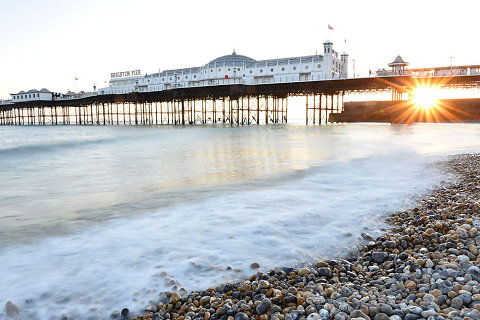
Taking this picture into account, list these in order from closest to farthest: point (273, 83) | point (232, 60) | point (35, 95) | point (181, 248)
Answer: point (181, 248) → point (273, 83) → point (232, 60) → point (35, 95)

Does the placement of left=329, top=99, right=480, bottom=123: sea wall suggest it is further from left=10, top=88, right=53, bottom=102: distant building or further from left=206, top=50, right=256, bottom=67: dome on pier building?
left=10, top=88, right=53, bottom=102: distant building

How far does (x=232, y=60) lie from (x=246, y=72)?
514 centimetres

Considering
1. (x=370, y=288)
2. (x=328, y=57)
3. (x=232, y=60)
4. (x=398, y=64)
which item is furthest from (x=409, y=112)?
(x=370, y=288)

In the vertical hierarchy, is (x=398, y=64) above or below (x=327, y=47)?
below

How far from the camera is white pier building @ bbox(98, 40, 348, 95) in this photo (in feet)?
162

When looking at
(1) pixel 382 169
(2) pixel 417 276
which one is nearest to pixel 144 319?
(2) pixel 417 276

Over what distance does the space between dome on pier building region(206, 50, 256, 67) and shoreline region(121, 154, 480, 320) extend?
5882cm

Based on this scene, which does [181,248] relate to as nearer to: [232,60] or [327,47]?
[327,47]

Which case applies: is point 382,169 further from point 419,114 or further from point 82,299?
point 419,114

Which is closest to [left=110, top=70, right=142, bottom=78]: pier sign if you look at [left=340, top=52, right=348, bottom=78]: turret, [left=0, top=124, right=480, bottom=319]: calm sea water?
[left=340, top=52, right=348, bottom=78]: turret

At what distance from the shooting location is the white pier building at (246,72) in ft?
162

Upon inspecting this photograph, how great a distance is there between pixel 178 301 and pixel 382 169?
30.4 feet

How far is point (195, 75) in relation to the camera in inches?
2559

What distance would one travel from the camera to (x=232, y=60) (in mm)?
61812
